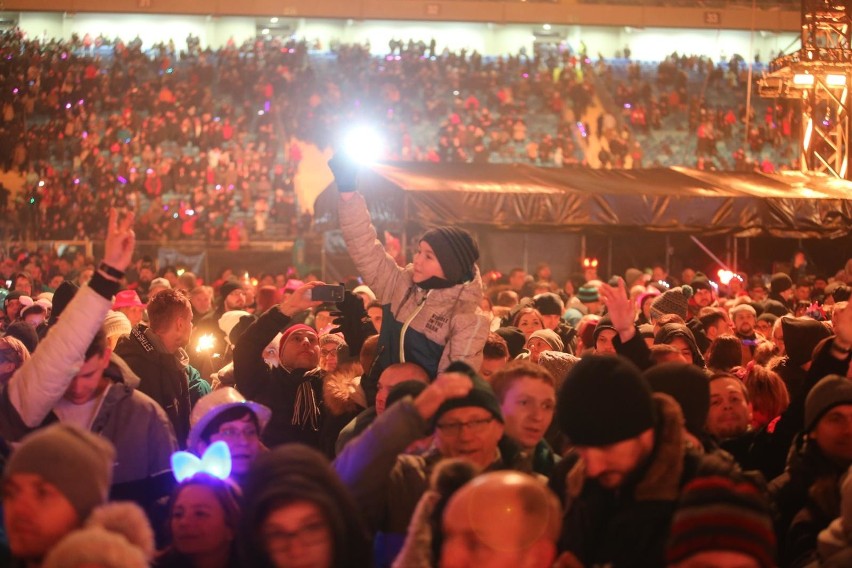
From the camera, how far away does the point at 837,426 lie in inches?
172

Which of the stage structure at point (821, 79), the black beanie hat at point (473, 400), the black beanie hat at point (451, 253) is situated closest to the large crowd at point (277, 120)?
the stage structure at point (821, 79)

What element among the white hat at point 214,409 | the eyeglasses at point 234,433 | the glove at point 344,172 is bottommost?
the eyeglasses at point 234,433

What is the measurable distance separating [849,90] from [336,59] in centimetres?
1617

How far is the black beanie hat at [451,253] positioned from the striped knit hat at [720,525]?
2468mm

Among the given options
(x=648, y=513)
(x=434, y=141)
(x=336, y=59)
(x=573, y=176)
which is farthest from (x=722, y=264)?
(x=648, y=513)

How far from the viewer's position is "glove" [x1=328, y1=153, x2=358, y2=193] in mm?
5750

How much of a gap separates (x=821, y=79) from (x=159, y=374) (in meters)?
17.8

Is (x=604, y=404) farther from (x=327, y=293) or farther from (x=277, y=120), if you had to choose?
(x=277, y=120)

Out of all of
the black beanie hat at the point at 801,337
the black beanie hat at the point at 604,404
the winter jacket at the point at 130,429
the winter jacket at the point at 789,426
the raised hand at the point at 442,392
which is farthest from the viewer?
the black beanie hat at the point at 801,337

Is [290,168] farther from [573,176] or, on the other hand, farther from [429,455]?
[429,455]

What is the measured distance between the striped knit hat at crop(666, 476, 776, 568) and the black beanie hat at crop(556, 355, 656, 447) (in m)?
0.30

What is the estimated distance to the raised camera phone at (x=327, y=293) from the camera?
5.86 metres

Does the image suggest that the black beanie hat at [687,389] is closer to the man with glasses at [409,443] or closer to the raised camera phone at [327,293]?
the man with glasses at [409,443]

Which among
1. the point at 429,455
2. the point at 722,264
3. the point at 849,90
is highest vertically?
the point at 849,90
